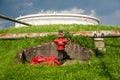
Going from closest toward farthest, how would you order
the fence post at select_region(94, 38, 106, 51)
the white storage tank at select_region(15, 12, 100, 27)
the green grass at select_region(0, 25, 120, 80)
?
the green grass at select_region(0, 25, 120, 80) → the fence post at select_region(94, 38, 106, 51) → the white storage tank at select_region(15, 12, 100, 27)

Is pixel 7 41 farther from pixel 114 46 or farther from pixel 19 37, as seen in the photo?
pixel 114 46

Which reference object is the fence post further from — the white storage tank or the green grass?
the white storage tank

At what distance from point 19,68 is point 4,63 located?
80.5 inches

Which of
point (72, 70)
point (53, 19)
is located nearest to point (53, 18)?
point (53, 19)

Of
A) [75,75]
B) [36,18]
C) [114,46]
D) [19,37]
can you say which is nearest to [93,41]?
[114,46]

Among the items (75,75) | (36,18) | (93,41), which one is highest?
(36,18)

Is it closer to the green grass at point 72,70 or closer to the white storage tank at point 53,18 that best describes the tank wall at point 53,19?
the white storage tank at point 53,18

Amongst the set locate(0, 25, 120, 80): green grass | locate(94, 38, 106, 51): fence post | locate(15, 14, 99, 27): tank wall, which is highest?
locate(15, 14, 99, 27): tank wall

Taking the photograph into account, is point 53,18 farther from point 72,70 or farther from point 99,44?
point 72,70

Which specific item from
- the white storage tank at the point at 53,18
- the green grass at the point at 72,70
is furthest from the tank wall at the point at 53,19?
the green grass at the point at 72,70

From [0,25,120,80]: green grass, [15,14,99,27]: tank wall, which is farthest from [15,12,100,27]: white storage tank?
[0,25,120,80]: green grass

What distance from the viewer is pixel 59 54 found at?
46.6 feet

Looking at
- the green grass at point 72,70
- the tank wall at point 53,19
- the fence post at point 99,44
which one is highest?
the tank wall at point 53,19

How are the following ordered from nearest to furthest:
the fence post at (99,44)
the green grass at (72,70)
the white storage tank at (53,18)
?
the green grass at (72,70), the fence post at (99,44), the white storage tank at (53,18)
